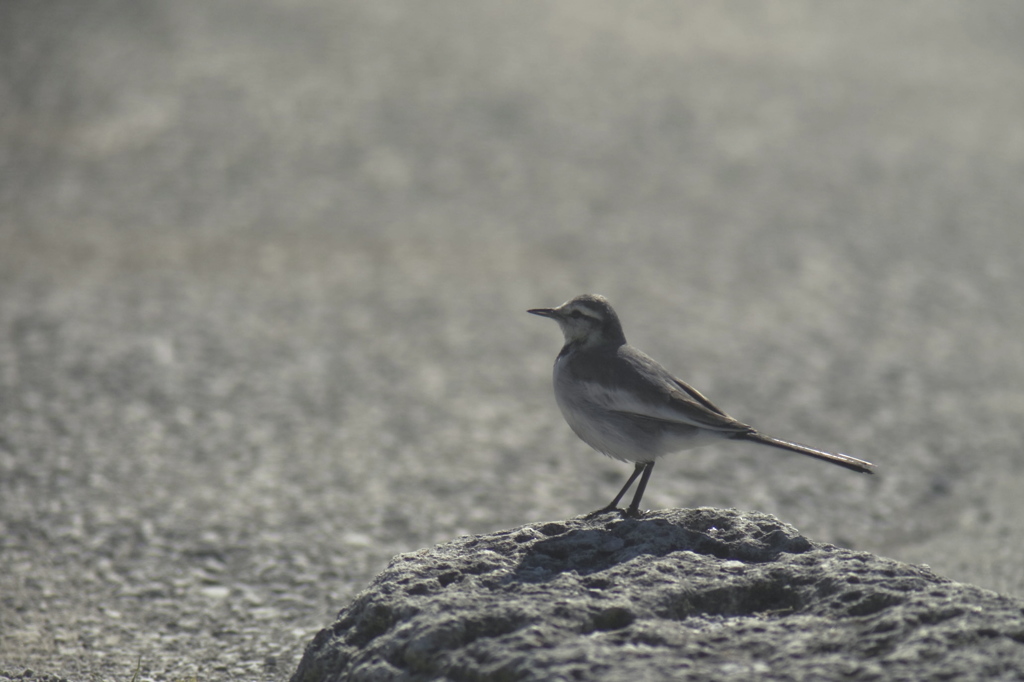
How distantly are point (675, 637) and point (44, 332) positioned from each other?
1093 cm

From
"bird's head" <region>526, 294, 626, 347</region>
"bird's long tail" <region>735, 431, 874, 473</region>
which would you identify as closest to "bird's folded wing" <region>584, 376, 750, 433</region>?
"bird's long tail" <region>735, 431, 874, 473</region>

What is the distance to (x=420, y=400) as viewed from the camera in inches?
475

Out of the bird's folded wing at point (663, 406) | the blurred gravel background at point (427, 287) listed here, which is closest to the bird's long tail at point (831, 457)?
the bird's folded wing at point (663, 406)

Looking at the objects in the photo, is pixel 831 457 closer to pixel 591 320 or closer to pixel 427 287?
pixel 591 320

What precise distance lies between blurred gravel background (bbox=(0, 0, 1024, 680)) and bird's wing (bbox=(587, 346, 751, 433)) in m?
2.88

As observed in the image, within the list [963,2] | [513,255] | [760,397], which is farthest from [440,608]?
[963,2]

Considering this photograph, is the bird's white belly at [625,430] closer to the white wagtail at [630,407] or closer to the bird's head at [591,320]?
the white wagtail at [630,407]

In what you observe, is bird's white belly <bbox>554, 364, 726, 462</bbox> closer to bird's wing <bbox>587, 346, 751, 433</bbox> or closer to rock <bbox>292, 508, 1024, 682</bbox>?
bird's wing <bbox>587, 346, 751, 433</bbox>

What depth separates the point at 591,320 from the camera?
5.57 meters

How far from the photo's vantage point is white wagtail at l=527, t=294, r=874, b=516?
504cm

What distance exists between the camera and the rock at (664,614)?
3.59 meters

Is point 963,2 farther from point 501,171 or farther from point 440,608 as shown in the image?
point 440,608

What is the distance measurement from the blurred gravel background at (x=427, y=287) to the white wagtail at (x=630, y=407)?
2.69 metres

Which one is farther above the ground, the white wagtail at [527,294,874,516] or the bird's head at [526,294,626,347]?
the bird's head at [526,294,626,347]
